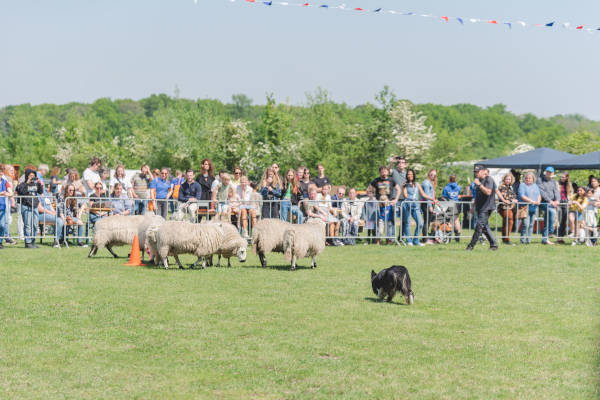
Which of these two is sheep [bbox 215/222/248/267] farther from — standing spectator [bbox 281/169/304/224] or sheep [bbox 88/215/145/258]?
standing spectator [bbox 281/169/304/224]

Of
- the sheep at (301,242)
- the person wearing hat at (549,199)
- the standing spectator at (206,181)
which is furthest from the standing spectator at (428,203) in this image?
the sheep at (301,242)

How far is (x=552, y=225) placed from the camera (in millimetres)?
21406

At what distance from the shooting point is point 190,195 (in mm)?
18328

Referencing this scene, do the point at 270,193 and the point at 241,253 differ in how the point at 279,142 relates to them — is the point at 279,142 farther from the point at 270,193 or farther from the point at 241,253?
the point at 241,253

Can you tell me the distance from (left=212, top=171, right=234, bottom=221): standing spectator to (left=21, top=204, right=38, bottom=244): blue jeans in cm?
458

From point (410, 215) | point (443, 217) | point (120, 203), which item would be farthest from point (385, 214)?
point (120, 203)

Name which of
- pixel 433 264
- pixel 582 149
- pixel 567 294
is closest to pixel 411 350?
pixel 567 294

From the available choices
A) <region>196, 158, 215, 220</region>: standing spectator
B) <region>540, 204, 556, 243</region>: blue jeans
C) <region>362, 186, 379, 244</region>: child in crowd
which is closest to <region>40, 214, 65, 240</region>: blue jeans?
<region>196, 158, 215, 220</region>: standing spectator

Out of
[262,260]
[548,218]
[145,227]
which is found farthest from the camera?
[548,218]

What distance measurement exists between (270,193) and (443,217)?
17.2 ft

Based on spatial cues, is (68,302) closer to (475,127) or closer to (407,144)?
(407,144)

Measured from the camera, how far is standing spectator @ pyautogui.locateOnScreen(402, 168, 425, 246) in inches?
786

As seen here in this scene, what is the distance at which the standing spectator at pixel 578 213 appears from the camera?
21156mm

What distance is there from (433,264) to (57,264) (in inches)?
305
